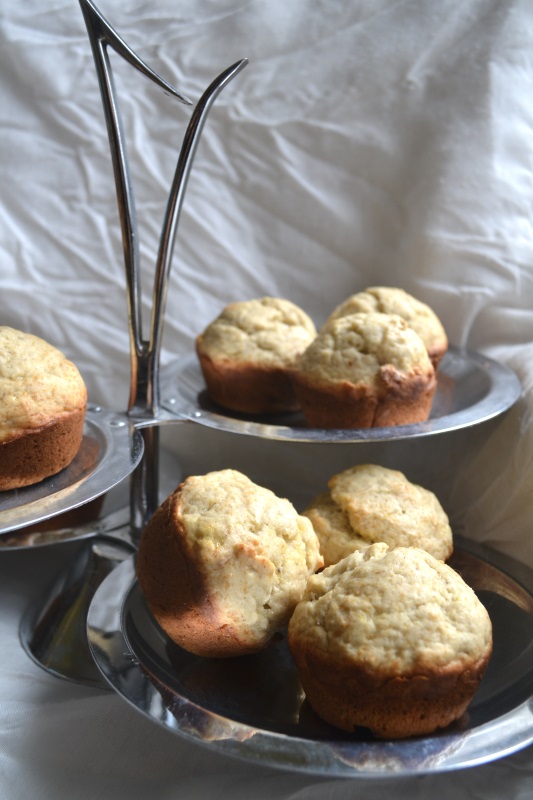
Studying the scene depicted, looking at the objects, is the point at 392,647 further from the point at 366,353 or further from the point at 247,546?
the point at 366,353

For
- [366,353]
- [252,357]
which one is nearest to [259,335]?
[252,357]

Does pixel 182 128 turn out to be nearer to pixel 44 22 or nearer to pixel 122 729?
pixel 44 22

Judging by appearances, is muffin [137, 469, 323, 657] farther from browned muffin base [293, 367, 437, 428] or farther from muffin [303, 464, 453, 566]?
browned muffin base [293, 367, 437, 428]

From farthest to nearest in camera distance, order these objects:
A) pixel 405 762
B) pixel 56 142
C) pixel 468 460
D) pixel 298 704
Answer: pixel 56 142
pixel 468 460
pixel 298 704
pixel 405 762

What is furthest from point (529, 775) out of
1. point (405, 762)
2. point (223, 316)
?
point (223, 316)

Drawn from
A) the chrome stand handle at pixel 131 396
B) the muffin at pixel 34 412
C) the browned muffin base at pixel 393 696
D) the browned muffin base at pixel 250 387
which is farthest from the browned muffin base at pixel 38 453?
the browned muffin base at pixel 393 696
